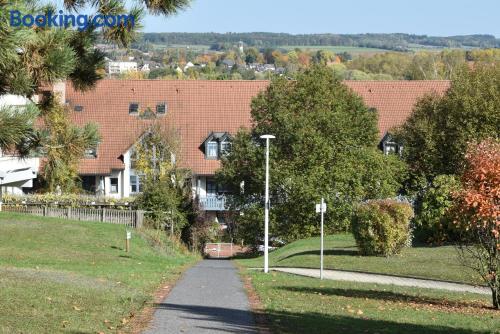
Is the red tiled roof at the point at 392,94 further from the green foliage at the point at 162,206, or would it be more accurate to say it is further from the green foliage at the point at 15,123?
the green foliage at the point at 15,123

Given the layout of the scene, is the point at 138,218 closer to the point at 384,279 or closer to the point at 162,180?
the point at 162,180

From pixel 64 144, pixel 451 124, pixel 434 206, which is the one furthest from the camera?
pixel 451 124

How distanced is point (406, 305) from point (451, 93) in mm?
35972

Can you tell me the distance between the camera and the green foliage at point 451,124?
54219 millimetres

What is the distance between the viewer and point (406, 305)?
21.2m

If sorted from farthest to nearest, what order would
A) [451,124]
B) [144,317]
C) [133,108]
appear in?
[133,108]
[451,124]
[144,317]

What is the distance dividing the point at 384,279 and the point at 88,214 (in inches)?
958

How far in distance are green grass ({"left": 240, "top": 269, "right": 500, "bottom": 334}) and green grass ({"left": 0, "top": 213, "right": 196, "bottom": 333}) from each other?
2816mm

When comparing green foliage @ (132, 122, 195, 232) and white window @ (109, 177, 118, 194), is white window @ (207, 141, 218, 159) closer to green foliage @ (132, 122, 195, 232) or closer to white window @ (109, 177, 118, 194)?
white window @ (109, 177, 118, 194)

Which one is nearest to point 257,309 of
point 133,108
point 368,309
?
point 368,309

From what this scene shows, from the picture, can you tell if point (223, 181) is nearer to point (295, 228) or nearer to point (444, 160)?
point (295, 228)

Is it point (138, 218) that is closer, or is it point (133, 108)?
point (138, 218)

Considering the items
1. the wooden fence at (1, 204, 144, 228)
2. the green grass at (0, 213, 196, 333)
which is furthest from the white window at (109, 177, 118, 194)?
the green grass at (0, 213, 196, 333)

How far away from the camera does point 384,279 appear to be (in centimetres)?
3033
